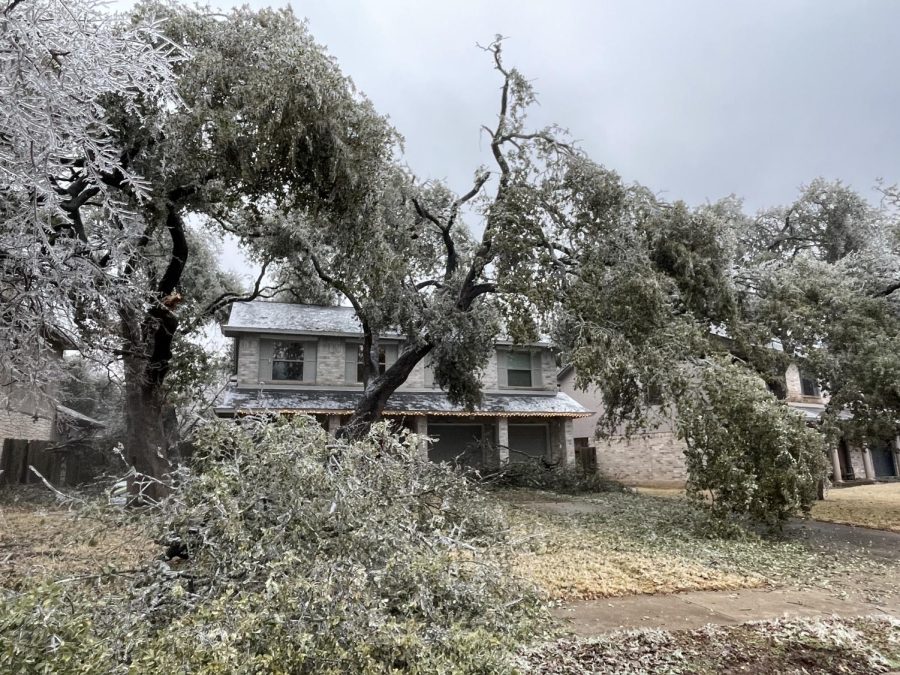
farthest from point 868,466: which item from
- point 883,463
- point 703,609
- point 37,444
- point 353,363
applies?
point 37,444

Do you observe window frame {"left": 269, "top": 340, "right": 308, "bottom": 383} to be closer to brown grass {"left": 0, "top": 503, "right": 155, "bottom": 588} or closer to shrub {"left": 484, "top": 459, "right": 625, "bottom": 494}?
shrub {"left": 484, "top": 459, "right": 625, "bottom": 494}

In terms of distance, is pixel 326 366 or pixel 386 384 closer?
pixel 386 384

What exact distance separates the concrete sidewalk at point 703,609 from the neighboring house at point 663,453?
44.7ft

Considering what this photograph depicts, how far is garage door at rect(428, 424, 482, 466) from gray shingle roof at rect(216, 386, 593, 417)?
5.35 feet

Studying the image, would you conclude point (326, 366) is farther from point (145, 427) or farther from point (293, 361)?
point (145, 427)

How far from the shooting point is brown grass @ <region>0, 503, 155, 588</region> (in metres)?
4.31

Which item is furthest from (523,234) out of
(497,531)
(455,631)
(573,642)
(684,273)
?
(455,631)

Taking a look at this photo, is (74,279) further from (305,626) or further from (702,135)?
(702,135)

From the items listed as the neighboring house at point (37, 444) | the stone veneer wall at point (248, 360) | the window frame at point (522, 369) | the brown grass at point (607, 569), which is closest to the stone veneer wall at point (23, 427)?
the neighboring house at point (37, 444)

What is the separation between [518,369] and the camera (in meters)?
22.7

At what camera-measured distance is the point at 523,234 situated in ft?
35.9

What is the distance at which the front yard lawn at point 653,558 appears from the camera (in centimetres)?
628

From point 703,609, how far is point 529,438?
1782 centimetres

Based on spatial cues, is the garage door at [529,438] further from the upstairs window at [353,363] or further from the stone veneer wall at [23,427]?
the stone veneer wall at [23,427]
